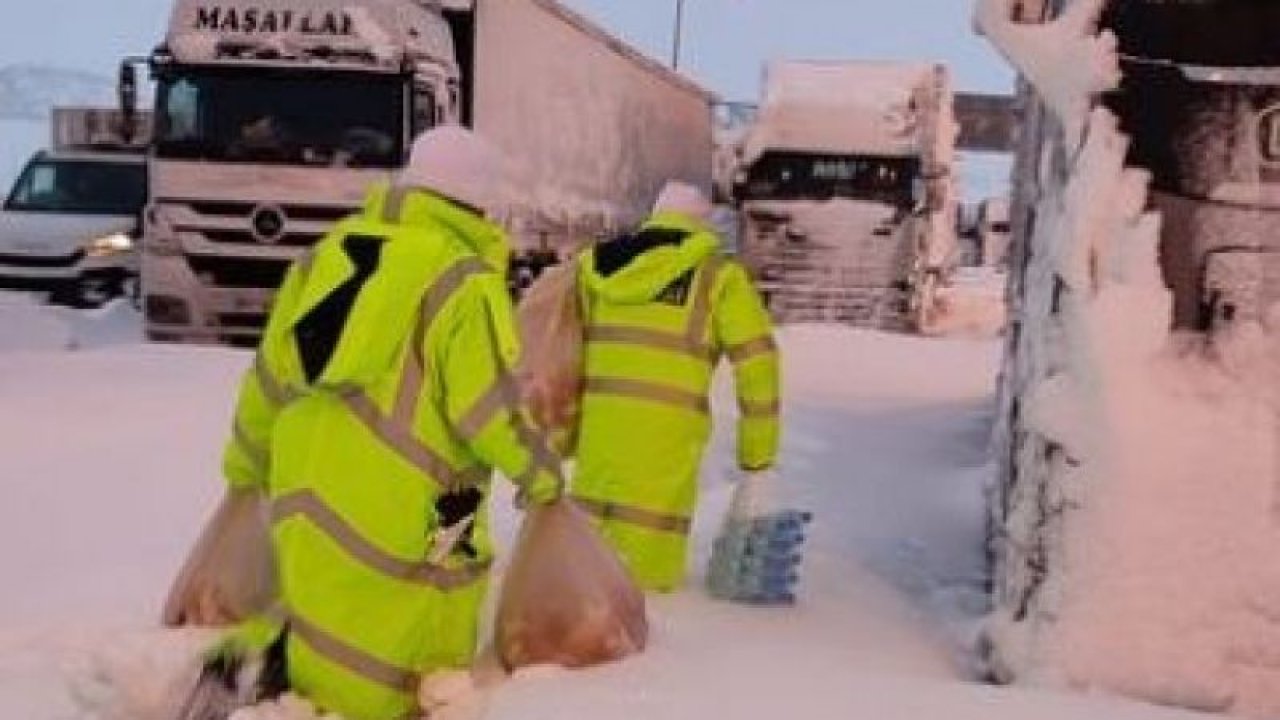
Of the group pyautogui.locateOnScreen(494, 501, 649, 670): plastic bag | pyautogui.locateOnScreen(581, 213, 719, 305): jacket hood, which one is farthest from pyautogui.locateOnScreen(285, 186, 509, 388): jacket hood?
pyautogui.locateOnScreen(581, 213, 719, 305): jacket hood

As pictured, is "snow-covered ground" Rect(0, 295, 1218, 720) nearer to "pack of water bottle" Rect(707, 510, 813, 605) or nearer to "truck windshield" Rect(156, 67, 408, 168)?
"pack of water bottle" Rect(707, 510, 813, 605)

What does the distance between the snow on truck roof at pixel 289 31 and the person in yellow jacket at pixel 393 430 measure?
9.38 meters

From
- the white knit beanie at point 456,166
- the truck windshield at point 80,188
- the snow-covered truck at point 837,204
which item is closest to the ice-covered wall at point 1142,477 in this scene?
the white knit beanie at point 456,166

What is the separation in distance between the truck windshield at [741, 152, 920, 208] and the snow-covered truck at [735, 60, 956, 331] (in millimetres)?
11

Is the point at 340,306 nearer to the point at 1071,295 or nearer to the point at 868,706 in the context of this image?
the point at 868,706

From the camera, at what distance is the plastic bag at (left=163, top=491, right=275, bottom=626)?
4.29 meters

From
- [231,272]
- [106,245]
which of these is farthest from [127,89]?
[106,245]

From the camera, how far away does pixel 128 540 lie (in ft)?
20.6

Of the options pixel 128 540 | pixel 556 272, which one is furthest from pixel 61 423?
pixel 556 272

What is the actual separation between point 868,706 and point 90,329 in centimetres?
1394

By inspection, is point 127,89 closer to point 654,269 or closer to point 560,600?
point 654,269

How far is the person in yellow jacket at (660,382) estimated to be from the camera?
5230mm

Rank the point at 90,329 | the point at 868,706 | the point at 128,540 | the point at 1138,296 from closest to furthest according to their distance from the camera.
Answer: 1. the point at 868,706
2. the point at 1138,296
3. the point at 128,540
4. the point at 90,329

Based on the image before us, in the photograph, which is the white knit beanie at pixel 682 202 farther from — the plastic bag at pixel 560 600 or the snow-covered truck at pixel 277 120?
the snow-covered truck at pixel 277 120
